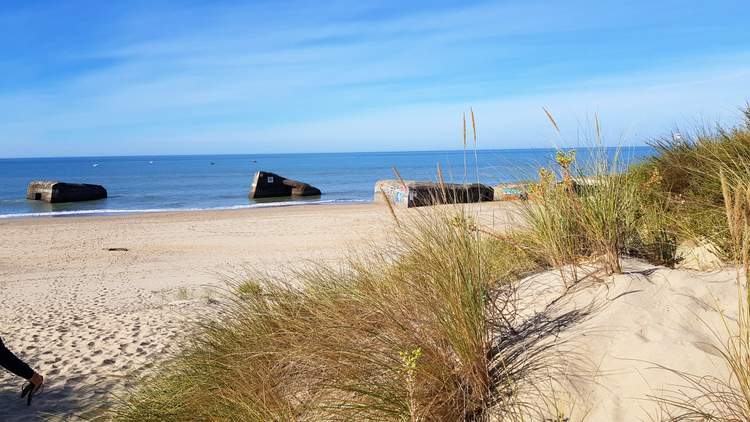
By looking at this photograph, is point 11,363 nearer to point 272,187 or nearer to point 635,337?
point 635,337

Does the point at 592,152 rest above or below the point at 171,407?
above

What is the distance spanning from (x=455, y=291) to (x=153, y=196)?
42300 mm

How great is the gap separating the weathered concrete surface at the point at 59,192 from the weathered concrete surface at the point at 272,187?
396 inches

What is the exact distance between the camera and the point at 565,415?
9.14ft

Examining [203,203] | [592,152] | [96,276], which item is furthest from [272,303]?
[203,203]

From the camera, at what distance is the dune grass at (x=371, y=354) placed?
2.93m

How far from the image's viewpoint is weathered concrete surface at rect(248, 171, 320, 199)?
38.5 meters

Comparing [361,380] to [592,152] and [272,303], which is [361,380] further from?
[592,152]

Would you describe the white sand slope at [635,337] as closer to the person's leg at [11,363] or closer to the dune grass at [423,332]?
the dune grass at [423,332]

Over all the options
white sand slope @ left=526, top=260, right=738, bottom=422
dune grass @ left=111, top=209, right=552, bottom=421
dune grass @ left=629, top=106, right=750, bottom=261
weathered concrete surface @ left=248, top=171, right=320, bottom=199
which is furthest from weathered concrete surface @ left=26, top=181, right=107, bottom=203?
white sand slope @ left=526, top=260, right=738, bottom=422

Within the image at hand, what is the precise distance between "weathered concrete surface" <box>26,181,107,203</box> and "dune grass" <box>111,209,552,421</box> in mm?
35801

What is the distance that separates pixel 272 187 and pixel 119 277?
2661 cm

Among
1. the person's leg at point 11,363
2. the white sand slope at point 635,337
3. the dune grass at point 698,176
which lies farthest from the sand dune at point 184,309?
the dune grass at point 698,176

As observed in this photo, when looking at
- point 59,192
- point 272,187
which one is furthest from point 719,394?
point 59,192
